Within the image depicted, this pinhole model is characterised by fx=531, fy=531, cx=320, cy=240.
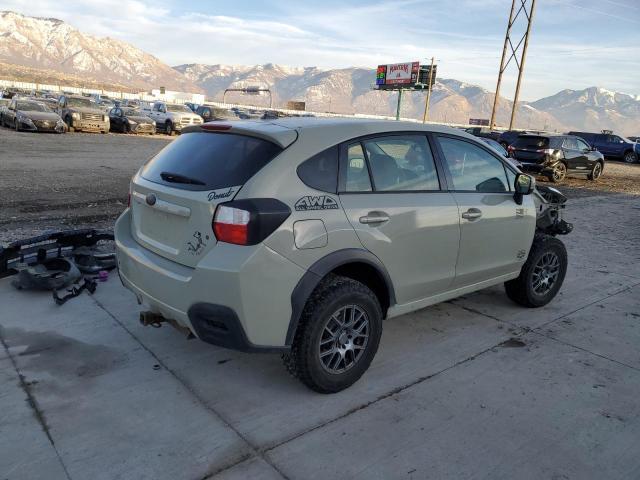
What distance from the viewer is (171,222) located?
317 cm

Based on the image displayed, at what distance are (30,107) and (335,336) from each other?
22.7 meters

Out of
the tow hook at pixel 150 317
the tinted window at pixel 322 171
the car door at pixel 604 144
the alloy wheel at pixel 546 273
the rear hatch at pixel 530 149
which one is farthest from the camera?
the car door at pixel 604 144

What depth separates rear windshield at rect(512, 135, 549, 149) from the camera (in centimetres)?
1662

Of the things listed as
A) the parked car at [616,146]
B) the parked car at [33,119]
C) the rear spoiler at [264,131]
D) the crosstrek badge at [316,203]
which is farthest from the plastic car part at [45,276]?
the parked car at [616,146]

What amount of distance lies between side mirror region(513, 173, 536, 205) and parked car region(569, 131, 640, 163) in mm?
29687

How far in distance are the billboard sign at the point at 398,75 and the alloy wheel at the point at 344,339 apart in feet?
193

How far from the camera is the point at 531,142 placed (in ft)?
55.2

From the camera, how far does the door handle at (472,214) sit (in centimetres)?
396

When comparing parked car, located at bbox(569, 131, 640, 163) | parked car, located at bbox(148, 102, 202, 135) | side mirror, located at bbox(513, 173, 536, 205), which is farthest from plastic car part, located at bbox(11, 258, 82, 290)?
parked car, located at bbox(569, 131, 640, 163)

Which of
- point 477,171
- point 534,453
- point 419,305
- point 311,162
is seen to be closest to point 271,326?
point 311,162

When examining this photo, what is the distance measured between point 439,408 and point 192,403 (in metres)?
1.49

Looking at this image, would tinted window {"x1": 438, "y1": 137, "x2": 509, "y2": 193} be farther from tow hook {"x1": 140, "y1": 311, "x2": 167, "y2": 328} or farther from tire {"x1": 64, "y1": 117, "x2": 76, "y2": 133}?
tire {"x1": 64, "y1": 117, "x2": 76, "y2": 133}

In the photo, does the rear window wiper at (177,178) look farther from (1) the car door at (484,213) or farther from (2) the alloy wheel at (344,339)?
(1) the car door at (484,213)

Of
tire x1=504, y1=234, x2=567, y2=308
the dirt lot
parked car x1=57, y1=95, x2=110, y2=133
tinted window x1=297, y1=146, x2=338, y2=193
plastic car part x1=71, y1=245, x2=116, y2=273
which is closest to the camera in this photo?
the dirt lot
